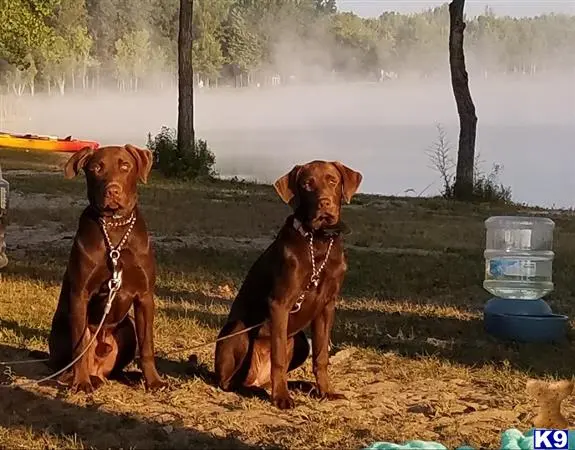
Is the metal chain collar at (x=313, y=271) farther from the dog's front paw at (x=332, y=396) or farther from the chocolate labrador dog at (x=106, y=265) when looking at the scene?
the chocolate labrador dog at (x=106, y=265)

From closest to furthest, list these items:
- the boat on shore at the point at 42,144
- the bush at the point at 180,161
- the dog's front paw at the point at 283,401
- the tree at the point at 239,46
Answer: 1. the dog's front paw at the point at 283,401
2. the bush at the point at 180,161
3. the boat on shore at the point at 42,144
4. the tree at the point at 239,46

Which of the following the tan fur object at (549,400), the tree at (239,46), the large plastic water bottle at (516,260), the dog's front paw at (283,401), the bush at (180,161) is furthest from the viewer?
the tree at (239,46)

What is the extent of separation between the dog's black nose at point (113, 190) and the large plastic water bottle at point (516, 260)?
381 cm

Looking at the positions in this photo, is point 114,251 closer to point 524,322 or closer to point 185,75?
point 524,322

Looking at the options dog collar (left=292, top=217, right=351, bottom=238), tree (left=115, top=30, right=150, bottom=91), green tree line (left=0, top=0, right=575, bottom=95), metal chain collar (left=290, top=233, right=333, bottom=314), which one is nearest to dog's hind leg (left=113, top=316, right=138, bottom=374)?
metal chain collar (left=290, top=233, right=333, bottom=314)

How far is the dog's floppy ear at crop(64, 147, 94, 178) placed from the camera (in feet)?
17.2

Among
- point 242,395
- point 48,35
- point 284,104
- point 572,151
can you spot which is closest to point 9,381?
point 242,395

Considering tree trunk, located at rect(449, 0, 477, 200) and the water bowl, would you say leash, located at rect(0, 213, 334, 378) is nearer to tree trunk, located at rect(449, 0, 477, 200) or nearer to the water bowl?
the water bowl

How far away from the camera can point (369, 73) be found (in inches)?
3755

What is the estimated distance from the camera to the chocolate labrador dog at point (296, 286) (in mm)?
5000

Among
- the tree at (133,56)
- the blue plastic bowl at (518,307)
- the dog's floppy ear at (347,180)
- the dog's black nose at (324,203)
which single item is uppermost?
the tree at (133,56)

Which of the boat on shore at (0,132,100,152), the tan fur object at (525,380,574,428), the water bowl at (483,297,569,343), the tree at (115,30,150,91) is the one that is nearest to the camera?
the tan fur object at (525,380,574,428)

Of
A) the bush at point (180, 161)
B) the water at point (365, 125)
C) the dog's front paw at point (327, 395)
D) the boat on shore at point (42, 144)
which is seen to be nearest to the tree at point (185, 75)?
the bush at point (180, 161)

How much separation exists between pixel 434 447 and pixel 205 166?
56.1 ft
